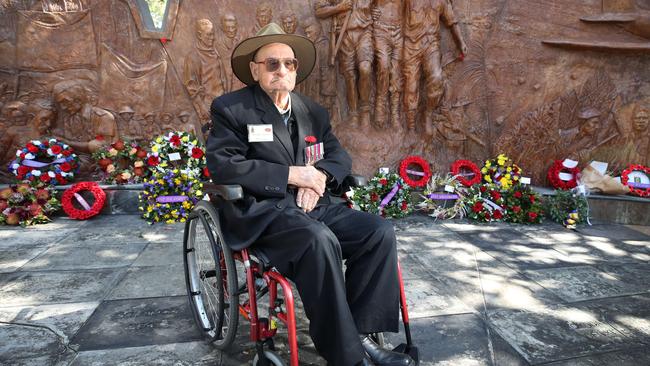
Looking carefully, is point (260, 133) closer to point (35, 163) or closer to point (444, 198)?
point (444, 198)

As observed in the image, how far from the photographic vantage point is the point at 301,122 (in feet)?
A: 7.56

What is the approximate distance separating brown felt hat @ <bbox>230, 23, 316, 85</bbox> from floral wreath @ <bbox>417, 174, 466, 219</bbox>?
2799 millimetres

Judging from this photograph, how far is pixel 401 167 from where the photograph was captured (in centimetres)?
511

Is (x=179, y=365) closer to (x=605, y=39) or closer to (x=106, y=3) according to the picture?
(x=106, y=3)


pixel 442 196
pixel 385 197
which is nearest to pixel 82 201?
pixel 385 197

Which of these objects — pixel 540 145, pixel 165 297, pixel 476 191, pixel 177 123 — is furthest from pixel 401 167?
pixel 165 297

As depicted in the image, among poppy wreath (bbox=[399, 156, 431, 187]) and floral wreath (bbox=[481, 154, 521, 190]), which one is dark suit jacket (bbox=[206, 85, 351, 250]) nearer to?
poppy wreath (bbox=[399, 156, 431, 187])

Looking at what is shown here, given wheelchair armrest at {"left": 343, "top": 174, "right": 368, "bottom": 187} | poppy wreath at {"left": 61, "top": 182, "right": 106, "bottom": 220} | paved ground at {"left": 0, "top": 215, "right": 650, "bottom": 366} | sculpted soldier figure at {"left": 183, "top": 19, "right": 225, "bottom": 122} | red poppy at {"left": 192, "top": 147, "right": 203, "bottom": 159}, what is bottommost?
paved ground at {"left": 0, "top": 215, "right": 650, "bottom": 366}

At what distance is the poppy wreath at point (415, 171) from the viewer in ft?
16.4

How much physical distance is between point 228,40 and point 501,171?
3908 mm

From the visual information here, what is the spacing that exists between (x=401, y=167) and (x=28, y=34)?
477 cm

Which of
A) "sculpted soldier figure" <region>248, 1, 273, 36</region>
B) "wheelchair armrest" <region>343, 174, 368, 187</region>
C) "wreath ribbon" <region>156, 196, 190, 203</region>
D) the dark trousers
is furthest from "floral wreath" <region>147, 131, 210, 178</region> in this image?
the dark trousers

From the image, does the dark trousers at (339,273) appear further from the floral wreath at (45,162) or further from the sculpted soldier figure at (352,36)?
the floral wreath at (45,162)

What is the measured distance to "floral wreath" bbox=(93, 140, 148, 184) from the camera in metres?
4.58
